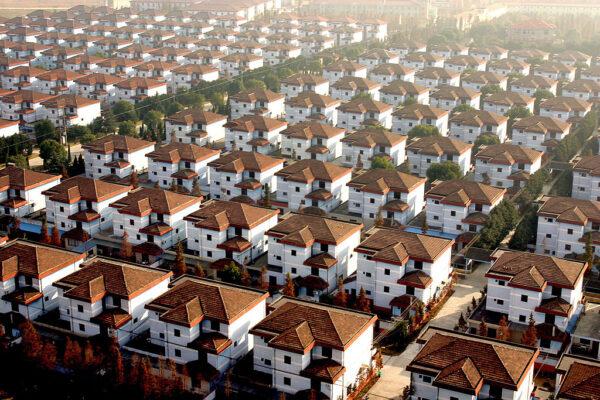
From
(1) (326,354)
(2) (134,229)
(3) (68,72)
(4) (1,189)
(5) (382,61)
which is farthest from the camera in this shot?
(5) (382,61)

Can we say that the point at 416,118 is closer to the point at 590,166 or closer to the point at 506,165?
the point at 506,165

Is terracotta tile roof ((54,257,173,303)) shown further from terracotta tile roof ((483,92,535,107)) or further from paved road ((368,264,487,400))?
terracotta tile roof ((483,92,535,107))

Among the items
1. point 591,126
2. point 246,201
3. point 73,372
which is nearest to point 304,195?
point 246,201

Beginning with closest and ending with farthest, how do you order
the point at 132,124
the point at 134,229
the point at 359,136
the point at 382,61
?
the point at 134,229 → the point at 359,136 → the point at 132,124 → the point at 382,61

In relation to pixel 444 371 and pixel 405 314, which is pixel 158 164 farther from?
pixel 444 371

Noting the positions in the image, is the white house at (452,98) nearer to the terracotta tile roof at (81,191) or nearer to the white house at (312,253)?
the white house at (312,253)

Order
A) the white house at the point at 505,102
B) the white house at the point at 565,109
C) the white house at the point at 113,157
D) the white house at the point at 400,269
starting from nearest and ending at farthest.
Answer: the white house at the point at 400,269
the white house at the point at 113,157
the white house at the point at 565,109
the white house at the point at 505,102

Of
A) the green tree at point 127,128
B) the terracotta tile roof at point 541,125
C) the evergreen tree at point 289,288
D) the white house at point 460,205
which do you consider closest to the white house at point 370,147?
the terracotta tile roof at point 541,125
